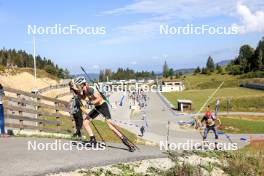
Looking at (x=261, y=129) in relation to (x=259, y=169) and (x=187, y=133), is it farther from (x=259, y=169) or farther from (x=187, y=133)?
(x=259, y=169)

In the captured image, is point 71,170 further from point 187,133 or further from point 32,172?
point 187,133

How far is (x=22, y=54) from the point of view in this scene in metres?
148

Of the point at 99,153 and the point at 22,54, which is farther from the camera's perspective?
the point at 22,54

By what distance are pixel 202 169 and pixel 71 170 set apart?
3.16 m

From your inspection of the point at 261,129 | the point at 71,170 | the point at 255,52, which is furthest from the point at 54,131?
the point at 255,52

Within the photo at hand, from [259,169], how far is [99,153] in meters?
3.97

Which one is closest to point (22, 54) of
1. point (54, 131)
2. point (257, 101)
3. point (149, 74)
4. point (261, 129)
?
point (149, 74)

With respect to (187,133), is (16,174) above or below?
above

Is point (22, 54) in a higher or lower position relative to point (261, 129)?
higher

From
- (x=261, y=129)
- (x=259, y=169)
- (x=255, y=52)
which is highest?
(x=255, y=52)

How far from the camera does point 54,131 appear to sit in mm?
17141

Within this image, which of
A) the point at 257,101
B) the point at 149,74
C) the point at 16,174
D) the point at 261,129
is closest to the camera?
the point at 16,174

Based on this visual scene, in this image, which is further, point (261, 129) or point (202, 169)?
point (261, 129)

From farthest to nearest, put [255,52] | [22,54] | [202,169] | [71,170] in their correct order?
[22,54] → [255,52] → [202,169] → [71,170]
